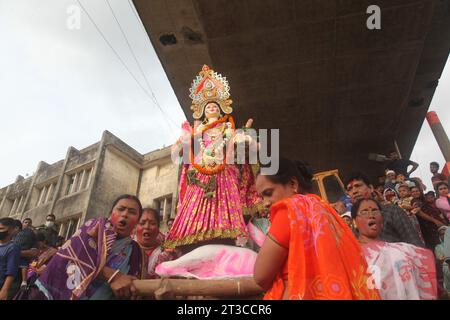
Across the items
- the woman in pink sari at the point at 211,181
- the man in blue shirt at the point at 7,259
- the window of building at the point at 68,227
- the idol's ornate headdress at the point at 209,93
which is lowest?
the man in blue shirt at the point at 7,259

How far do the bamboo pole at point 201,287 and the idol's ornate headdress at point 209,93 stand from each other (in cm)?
298

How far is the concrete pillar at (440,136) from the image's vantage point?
34.3 feet

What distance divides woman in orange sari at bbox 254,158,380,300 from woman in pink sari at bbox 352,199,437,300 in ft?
2.90

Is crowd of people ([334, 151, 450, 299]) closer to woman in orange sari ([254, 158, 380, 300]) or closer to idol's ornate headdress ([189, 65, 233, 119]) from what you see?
woman in orange sari ([254, 158, 380, 300])

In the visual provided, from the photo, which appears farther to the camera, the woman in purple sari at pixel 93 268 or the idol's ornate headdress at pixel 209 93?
the idol's ornate headdress at pixel 209 93

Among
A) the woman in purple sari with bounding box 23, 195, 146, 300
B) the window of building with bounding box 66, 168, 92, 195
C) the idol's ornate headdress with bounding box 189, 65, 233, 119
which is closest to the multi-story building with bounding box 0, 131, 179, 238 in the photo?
the window of building with bounding box 66, 168, 92, 195

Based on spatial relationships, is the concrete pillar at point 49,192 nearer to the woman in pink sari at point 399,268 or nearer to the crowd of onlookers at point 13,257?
the crowd of onlookers at point 13,257

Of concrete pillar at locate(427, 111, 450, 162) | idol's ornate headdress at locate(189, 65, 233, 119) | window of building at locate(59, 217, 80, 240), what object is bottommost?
idol's ornate headdress at locate(189, 65, 233, 119)

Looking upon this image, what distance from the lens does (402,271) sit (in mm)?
2510

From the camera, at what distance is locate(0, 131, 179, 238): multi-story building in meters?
15.8

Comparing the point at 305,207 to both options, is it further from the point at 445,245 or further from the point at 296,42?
the point at 296,42

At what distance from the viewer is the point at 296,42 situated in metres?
7.24

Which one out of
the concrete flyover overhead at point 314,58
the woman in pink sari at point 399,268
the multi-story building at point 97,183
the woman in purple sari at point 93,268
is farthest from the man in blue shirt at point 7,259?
the multi-story building at point 97,183

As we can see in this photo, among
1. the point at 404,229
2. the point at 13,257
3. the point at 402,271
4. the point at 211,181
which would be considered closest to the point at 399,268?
the point at 402,271
